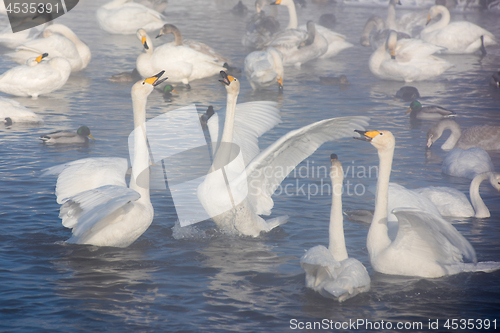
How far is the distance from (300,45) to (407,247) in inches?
497

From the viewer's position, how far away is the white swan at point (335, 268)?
545 cm

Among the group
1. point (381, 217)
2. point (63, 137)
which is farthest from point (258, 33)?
point (381, 217)

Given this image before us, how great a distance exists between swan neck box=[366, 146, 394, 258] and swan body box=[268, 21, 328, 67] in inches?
464

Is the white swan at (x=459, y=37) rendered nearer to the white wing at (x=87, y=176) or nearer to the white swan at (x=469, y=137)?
the white swan at (x=469, y=137)

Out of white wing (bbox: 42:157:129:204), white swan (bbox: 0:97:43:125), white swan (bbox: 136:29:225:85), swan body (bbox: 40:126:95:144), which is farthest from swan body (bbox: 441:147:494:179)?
white swan (bbox: 136:29:225:85)

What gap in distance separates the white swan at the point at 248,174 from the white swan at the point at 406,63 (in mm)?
9545

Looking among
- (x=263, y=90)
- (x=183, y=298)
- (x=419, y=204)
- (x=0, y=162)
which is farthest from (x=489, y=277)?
(x=263, y=90)

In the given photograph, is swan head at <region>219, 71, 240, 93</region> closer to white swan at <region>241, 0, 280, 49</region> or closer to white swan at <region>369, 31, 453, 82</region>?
white swan at <region>369, 31, 453, 82</region>

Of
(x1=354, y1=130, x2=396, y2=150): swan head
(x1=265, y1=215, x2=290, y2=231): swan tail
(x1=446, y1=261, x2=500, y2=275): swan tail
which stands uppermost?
(x1=354, y1=130, x2=396, y2=150): swan head

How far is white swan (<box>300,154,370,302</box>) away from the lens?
5449 mm

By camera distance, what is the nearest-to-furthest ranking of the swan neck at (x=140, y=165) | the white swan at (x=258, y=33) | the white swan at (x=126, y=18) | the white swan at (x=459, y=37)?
the swan neck at (x=140, y=165)
the white swan at (x=459, y=37)
the white swan at (x=258, y=33)
the white swan at (x=126, y=18)

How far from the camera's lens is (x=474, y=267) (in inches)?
239

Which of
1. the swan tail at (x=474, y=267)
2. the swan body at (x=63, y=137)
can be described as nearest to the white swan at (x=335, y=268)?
the swan tail at (x=474, y=267)

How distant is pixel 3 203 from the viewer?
26.1 feet
